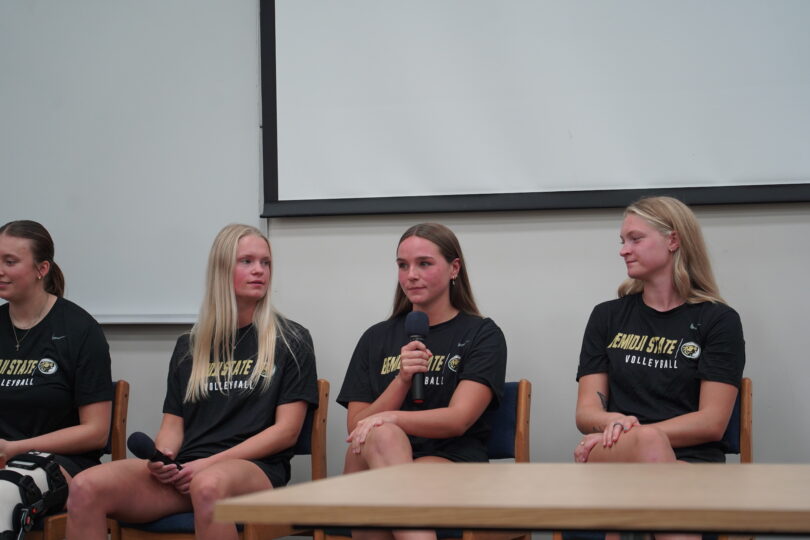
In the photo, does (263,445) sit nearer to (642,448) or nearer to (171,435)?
(171,435)

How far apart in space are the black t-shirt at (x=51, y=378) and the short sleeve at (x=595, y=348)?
5.32 feet

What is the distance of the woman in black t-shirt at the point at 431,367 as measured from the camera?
2.52 meters

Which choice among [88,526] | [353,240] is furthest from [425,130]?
[88,526]

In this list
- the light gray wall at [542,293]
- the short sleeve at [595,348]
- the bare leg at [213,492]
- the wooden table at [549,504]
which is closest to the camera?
the wooden table at [549,504]

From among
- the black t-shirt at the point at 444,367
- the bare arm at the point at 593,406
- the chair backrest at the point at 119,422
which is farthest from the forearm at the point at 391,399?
the chair backrest at the point at 119,422

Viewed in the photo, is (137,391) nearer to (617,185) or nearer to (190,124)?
(190,124)

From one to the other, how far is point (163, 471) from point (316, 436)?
0.52 meters

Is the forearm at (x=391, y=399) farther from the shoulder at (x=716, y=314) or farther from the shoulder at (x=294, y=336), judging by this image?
the shoulder at (x=716, y=314)

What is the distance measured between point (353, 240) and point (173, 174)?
840 mm

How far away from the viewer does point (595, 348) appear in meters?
2.78

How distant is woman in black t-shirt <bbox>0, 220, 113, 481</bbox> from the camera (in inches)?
116

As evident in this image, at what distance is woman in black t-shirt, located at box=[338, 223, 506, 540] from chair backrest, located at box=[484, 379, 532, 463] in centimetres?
5

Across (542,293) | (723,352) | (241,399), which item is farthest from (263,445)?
(723,352)

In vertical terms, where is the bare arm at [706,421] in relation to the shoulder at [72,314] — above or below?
below
